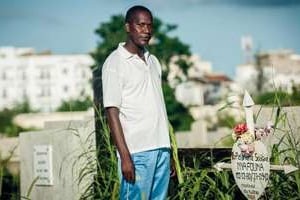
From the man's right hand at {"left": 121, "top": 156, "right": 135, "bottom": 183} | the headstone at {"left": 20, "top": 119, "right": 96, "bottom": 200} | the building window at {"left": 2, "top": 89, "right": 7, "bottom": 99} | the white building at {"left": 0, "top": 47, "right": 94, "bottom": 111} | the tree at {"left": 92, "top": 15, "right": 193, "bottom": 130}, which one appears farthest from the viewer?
the building window at {"left": 2, "top": 89, "right": 7, "bottom": 99}

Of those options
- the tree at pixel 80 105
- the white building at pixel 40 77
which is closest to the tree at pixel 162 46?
the tree at pixel 80 105

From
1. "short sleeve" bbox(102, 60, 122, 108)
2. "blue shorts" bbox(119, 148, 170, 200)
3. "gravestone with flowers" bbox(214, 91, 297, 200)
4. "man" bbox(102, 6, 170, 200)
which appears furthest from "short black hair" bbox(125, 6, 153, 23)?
"gravestone with flowers" bbox(214, 91, 297, 200)

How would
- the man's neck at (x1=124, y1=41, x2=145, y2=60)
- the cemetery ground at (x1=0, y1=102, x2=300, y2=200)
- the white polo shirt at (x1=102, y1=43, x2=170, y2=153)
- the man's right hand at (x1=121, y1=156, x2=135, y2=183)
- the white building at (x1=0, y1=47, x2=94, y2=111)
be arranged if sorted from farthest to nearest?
the white building at (x1=0, y1=47, x2=94, y2=111) → the cemetery ground at (x1=0, y1=102, x2=300, y2=200) → the man's neck at (x1=124, y1=41, x2=145, y2=60) → the white polo shirt at (x1=102, y1=43, x2=170, y2=153) → the man's right hand at (x1=121, y1=156, x2=135, y2=183)

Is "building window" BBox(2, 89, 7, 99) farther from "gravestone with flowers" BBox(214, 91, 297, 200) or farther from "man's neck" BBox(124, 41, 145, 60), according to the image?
"man's neck" BBox(124, 41, 145, 60)

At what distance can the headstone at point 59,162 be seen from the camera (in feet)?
20.8

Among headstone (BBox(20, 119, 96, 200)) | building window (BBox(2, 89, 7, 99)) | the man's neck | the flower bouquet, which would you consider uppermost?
building window (BBox(2, 89, 7, 99))

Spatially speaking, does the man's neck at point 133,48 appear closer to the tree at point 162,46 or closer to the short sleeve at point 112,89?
the short sleeve at point 112,89

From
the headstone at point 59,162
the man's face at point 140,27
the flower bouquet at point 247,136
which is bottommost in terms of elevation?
the headstone at point 59,162

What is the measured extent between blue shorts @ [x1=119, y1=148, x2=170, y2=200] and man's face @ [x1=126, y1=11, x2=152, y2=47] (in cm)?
69

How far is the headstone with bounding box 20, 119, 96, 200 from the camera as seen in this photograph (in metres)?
6.35

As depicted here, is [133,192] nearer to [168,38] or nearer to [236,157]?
[236,157]

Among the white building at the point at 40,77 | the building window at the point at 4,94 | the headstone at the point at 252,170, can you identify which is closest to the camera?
the headstone at the point at 252,170

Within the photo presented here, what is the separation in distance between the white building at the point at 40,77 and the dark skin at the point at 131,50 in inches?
3320

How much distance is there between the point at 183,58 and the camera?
52.0 metres
